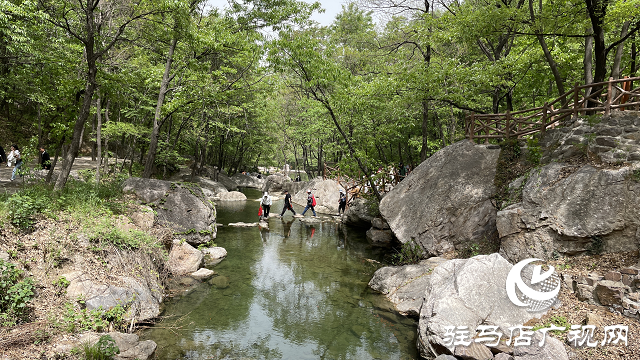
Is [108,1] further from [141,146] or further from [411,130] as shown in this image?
[411,130]

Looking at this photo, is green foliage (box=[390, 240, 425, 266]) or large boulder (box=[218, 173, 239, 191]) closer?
green foliage (box=[390, 240, 425, 266])

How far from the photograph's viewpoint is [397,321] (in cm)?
873

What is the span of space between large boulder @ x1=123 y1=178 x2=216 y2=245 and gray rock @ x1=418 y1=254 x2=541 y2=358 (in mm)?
9146

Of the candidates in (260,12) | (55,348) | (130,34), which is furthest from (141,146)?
(55,348)

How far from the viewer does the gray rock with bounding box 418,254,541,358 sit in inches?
273

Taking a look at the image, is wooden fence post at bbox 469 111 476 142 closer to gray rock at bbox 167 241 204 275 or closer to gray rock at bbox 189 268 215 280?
gray rock at bbox 189 268 215 280

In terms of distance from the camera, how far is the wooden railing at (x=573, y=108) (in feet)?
30.5

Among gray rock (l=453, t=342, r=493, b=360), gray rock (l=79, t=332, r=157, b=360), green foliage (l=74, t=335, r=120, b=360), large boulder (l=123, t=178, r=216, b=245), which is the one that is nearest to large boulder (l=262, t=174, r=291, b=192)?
large boulder (l=123, t=178, r=216, b=245)

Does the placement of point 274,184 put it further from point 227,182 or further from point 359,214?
point 359,214

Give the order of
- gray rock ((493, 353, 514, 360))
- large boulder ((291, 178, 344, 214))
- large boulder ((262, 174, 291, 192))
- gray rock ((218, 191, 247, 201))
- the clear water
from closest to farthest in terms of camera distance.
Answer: gray rock ((493, 353, 514, 360)) < the clear water < large boulder ((291, 178, 344, 214)) < gray rock ((218, 191, 247, 201)) < large boulder ((262, 174, 291, 192))

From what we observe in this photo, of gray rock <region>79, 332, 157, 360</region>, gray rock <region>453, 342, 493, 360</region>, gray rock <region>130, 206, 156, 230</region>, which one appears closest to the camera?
gray rock <region>79, 332, 157, 360</region>

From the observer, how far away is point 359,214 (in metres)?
21.1

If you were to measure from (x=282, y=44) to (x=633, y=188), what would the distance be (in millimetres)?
13706

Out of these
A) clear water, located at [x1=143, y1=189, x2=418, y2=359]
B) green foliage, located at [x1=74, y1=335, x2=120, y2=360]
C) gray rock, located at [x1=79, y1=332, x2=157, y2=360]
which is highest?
green foliage, located at [x1=74, y1=335, x2=120, y2=360]
